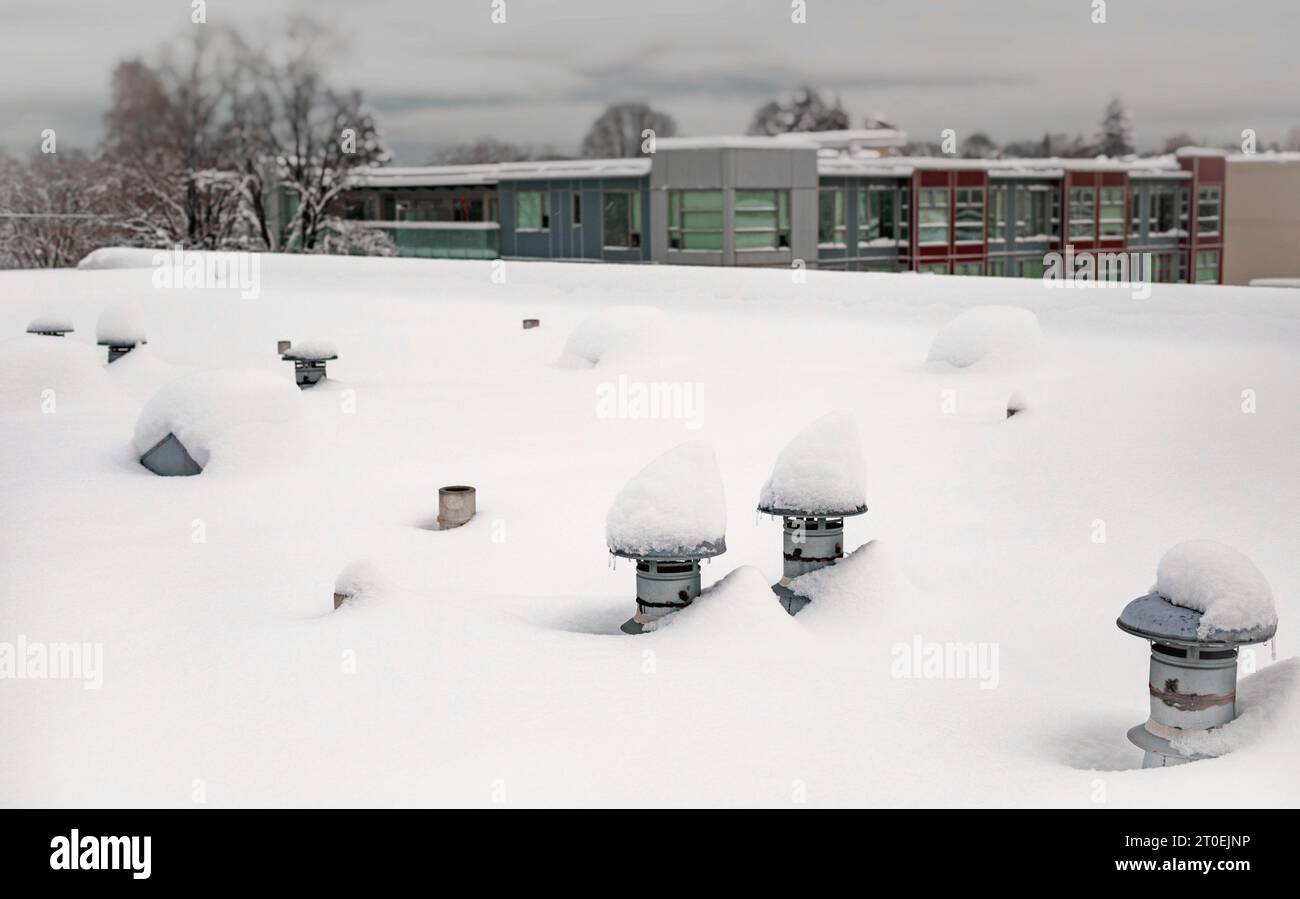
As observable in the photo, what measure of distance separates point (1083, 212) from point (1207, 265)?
33.7 feet

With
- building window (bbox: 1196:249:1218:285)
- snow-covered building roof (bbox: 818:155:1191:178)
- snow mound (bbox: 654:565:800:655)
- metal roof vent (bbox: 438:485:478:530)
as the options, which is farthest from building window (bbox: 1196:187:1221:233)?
snow mound (bbox: 654:565:800:655)

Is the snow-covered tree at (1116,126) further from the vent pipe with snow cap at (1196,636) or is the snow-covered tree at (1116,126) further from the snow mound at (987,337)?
the vent pipe with snow cap at (1196,636)

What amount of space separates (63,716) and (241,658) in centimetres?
104

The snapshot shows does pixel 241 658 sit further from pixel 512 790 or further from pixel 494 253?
pixel 494 253

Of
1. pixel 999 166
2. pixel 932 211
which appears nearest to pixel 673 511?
pixel 932 211

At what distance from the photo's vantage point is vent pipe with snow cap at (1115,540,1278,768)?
251 inches

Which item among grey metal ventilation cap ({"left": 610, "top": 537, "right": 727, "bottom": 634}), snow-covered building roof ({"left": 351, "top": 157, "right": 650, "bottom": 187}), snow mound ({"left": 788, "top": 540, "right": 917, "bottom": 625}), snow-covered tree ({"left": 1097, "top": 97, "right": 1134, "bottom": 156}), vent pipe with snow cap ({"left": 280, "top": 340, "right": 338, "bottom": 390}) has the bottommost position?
snow mound ({"left": 788, "top": 540, "right": 917, "bottom": 625})

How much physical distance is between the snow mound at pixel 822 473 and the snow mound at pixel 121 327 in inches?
499

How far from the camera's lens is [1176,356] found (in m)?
16.5

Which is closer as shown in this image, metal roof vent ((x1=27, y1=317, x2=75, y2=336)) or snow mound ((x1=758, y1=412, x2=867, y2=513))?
snow mound ((x1=758, y1=412, x2=867, y2=513))

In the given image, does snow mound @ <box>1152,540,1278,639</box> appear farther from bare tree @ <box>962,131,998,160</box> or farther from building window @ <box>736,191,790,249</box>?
bare tree @ <box>962,131,998,160</box>

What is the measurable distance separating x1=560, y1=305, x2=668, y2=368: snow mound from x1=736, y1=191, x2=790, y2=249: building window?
837 inches

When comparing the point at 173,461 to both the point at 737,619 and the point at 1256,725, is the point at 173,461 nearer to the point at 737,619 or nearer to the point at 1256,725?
the point at 737,619
